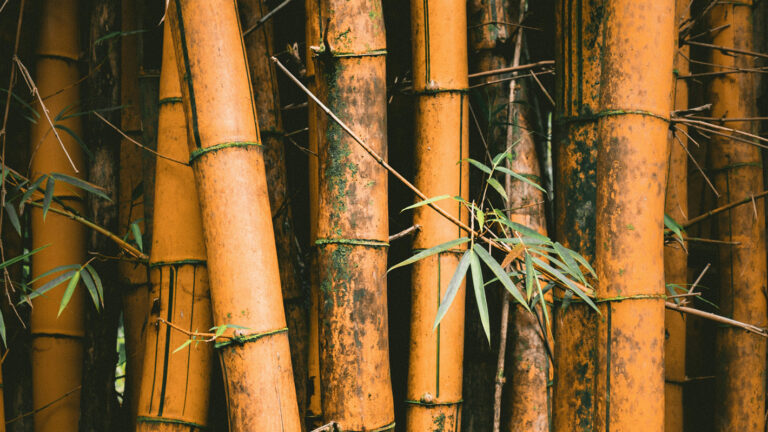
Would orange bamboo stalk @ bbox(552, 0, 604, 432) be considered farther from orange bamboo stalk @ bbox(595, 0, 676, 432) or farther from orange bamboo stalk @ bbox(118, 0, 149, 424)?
orange bamboo stalk @ bbox(118, 0, 149, 424)

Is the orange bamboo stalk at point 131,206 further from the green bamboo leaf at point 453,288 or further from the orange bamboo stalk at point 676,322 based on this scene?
the orange bamboo stalk at point 676,322

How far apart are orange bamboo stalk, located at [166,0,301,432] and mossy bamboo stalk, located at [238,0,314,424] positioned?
256 millimetres

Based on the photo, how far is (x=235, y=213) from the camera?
3.57 feet

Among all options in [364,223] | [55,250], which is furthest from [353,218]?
[55,250]

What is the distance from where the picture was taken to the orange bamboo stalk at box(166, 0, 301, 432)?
1055 millimetres

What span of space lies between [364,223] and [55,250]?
0.96 m

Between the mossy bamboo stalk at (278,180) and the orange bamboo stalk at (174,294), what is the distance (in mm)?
198

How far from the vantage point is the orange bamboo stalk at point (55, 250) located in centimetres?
157

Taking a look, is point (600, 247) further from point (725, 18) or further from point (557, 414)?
point (725, 18)

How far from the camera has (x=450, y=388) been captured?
1289 mm

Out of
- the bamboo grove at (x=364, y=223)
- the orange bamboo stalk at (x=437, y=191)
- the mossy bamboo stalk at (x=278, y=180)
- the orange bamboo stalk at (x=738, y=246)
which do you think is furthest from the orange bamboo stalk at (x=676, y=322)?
the mossy bamboo stalk at (x=278, y=180)

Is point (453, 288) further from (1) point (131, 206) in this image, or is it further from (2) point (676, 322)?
(2) point (676, 322)

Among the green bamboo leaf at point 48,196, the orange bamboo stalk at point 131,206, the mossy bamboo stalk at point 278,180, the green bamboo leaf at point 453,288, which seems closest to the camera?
the green bamboo leaf at point 453,288

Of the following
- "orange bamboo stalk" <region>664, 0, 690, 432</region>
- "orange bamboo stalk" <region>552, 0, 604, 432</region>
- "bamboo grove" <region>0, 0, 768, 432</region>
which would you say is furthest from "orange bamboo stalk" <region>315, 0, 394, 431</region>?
"orange bamboo stalk" <region>664, 0, 690, 432</region>
